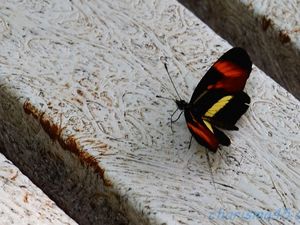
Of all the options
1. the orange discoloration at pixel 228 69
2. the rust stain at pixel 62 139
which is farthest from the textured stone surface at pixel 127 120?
the orange discoloration at pixel 228 69

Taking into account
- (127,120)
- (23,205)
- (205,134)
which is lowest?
(23,205)

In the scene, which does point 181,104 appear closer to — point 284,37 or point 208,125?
point 208,125

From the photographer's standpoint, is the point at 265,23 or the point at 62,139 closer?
the point at 62,139

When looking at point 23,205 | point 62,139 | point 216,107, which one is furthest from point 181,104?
point 23,205

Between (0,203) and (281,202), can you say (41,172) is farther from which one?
(281,202)

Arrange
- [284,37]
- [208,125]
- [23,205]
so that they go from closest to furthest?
[23,205] < [208,125] < [284,37]

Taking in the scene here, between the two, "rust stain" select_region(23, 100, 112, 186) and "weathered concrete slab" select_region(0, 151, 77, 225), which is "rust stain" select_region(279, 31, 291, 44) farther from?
"weathered concrete slab" select_region(0, 151, 77, 225)
